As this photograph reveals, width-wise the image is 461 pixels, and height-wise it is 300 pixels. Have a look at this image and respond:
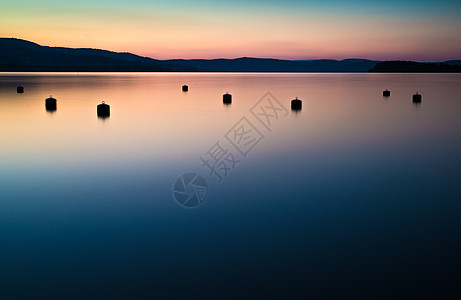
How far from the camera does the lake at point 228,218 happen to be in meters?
4.84

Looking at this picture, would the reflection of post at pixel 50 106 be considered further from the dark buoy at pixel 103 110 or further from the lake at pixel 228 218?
the lake at pixel 228 218

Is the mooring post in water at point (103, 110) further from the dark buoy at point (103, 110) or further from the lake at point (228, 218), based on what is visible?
the lake at point (228, 218)

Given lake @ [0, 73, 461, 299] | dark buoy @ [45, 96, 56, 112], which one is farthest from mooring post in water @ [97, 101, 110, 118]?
lake @ [0, 73, 461, 299]

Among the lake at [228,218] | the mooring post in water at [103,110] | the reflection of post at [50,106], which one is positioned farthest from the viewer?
the reflection of post at [50,106]

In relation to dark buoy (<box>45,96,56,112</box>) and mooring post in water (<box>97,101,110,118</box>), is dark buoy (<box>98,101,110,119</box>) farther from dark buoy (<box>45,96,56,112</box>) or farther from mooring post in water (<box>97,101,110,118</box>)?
dark buoy (<box>45,96,56,112</box>)

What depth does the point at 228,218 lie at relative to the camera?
7.23 meters

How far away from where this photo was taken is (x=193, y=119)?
23250mm

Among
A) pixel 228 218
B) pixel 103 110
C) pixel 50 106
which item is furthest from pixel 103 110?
pixel 228 218

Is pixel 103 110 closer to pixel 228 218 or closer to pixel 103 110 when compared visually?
pixel 103 110

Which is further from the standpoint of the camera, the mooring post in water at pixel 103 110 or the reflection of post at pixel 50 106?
the reflection of post at pixel 50 106

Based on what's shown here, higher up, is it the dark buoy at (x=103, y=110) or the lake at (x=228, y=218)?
the dark buoy at (x=103, y=110)

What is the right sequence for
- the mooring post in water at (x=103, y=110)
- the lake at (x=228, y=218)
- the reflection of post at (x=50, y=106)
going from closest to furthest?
the lake at (x=228, y=218)
the mooring post in water at (x=103, y=110)
the reflection of post at (x=50, y=106)

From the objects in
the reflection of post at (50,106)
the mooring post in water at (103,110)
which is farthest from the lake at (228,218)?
the reflection of post at (50,106)

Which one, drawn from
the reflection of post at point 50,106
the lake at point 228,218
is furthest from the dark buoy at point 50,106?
the lake at point 228,218
